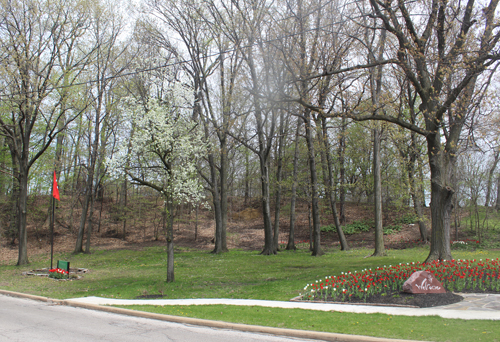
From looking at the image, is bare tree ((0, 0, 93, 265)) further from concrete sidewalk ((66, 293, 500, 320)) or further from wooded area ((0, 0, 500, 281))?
concrete sidewalk ((66, 293, 500, 320))

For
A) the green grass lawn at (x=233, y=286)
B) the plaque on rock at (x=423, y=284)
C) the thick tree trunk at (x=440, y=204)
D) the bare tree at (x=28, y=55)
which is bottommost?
the green grass lawn at (x=233, y=286)

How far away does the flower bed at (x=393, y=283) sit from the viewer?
920 cm

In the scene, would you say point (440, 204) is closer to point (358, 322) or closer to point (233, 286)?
A: point (358, 322)

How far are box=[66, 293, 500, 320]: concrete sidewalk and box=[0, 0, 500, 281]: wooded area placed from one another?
340 centimetres

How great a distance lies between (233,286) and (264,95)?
7.10 metres

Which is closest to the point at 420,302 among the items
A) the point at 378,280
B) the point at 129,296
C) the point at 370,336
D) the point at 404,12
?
the point at 378,280

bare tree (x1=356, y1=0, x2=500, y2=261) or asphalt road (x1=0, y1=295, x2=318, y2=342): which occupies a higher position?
bare tree (x1=356, y1=0, x2=500, y2=261)

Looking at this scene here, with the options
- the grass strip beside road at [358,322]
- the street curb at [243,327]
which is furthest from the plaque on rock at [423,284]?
the street curb at [243,327]

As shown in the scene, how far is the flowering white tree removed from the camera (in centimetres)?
1261

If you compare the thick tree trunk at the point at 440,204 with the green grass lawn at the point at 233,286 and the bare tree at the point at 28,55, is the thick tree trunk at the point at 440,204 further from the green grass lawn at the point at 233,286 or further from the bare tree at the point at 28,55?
the bare tree at the point at 28,55

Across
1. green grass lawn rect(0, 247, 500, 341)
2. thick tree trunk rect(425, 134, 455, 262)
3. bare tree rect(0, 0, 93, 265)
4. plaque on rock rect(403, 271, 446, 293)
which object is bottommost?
green grass lawn rect(0, 247, 500, 341)

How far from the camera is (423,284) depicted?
28.4 feet

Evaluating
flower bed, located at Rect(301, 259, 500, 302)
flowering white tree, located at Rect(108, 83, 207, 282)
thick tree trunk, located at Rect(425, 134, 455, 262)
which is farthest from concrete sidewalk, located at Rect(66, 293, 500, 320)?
thick tree trunk, located at Rect(425, 134, 455, 262)

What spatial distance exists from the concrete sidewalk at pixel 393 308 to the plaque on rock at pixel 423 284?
0.66m
